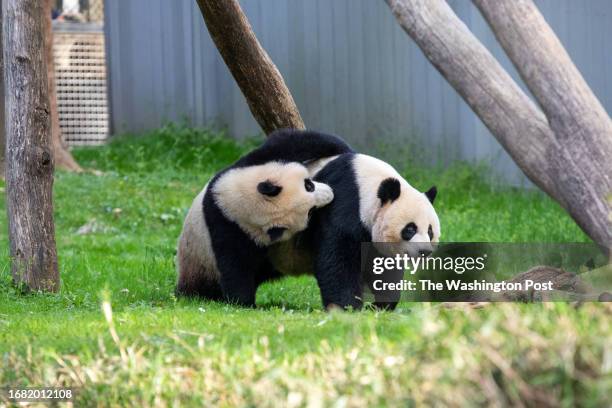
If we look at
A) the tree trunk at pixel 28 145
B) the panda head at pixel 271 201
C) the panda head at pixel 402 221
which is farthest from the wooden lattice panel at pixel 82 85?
the panda head at pixel 402 221

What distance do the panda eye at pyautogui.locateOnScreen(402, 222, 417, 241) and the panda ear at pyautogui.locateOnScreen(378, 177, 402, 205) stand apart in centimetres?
17

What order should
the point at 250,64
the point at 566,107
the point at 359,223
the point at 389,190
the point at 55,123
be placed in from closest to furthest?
the point at 566,107 → the point at 389,190 → the point at 359,223 → the point at 250,64 → the point at 55,123

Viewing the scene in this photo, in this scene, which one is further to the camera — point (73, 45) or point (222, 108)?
point (73, 45)

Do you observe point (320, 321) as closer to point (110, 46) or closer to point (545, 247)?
point (545, 247)

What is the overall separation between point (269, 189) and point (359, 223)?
61 cm

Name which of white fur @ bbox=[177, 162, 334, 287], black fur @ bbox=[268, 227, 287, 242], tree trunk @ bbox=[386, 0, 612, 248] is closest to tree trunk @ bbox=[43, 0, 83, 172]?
white fur @ bbox=[177, 162, 334, 287]

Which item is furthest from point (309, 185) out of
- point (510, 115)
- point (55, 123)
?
point (55, 123)

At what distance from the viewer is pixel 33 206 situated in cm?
655

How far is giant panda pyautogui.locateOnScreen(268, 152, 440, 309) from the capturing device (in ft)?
20.1

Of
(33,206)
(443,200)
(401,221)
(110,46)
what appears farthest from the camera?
(110,46)

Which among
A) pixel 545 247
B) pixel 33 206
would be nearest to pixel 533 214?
pixel 545 247

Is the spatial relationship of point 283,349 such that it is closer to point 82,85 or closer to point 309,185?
point 309,185

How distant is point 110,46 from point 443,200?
6.75m

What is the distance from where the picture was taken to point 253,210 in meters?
6.50
